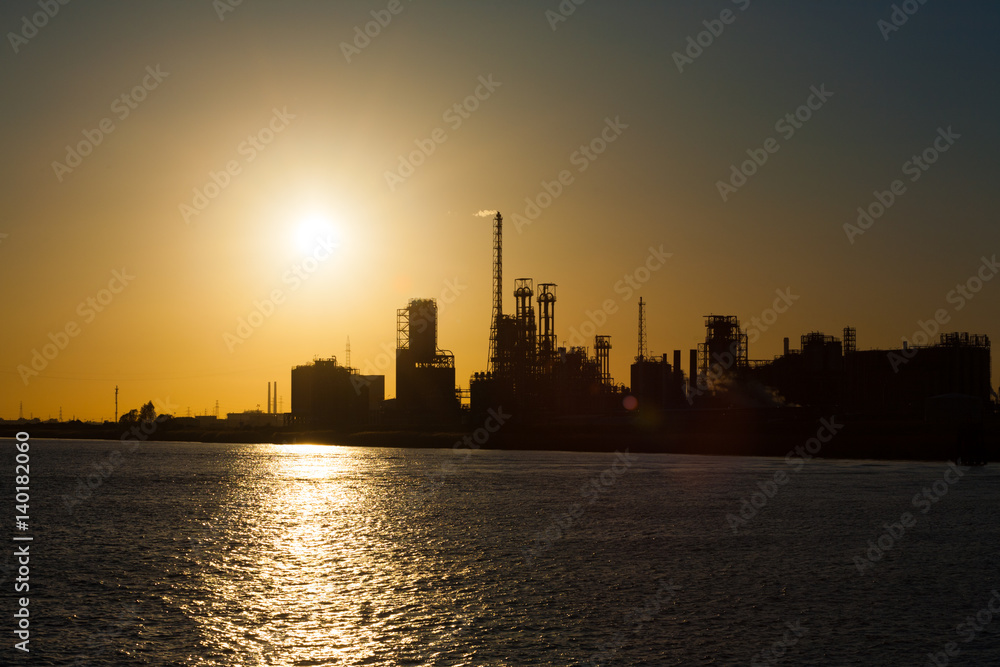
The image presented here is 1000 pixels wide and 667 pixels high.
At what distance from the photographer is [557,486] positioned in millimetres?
64562

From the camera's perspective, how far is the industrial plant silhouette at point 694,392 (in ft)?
418

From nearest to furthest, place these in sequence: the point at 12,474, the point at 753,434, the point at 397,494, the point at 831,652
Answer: the point at 831,652
the point at 397,494
the point at 12,474
the point at 753,434

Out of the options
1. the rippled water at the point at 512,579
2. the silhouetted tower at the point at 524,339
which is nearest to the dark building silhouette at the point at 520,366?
the silhouetted tower at the point at 524,339

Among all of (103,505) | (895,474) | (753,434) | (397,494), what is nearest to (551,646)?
(103,505)

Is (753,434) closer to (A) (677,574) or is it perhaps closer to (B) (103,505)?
(B) (103,505)

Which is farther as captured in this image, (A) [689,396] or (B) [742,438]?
(A) [689,396]

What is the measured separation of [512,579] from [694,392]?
135 meters

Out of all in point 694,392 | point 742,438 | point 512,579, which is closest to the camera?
point 512,579

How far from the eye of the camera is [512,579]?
2827 cm

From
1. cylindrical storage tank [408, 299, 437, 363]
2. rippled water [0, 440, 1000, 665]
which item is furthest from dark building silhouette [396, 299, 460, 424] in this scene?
rippled water [0, 440, 1000, 665]

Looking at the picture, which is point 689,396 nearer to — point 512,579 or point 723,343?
point 723,343

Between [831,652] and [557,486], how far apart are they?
45126 millimetres

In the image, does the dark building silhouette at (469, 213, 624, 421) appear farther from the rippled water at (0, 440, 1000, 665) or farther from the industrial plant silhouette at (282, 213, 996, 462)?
the rippled water at (0, 440, 1000, 665)

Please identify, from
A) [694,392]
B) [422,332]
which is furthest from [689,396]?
[422,332]
